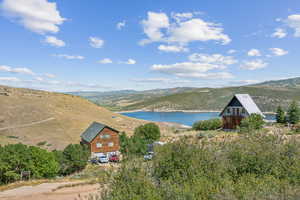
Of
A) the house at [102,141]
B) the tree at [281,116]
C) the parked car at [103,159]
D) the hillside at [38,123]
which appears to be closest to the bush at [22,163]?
the parked car at [103,159]

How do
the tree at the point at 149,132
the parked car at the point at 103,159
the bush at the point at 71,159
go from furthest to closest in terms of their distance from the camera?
the tree at the point at 149,132
the parked car at the point at 103,159
the bush at the point at 71,159

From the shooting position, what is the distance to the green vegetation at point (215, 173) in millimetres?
6703

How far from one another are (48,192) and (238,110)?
2841 cm

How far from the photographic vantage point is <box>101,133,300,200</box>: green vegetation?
264 inches

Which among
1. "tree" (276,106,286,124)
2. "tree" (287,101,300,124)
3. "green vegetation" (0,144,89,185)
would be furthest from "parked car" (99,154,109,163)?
"tree" (287,101,300,124)

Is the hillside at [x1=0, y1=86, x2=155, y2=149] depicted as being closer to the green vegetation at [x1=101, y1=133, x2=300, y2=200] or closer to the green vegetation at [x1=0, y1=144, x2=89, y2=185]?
the green vegetation at [x1=0, y1=144, x2=89, y2=185]

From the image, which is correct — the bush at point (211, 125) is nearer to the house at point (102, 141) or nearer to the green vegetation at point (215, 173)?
the house at point (102, 141)

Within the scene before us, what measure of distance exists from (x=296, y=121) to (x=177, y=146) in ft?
112

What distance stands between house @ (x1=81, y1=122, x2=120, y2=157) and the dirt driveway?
59.6 feet

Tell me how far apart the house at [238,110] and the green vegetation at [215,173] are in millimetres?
22749

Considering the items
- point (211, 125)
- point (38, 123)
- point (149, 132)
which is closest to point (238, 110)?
point (211, 125)

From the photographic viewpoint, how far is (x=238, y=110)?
1308 inches

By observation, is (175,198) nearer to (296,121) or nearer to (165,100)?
(296,121)

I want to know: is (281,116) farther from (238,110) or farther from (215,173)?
(215,173)
